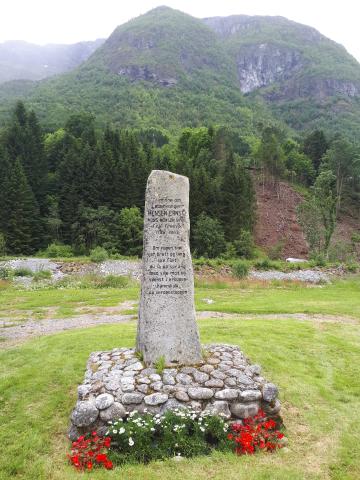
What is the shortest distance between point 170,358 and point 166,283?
62.7 inches

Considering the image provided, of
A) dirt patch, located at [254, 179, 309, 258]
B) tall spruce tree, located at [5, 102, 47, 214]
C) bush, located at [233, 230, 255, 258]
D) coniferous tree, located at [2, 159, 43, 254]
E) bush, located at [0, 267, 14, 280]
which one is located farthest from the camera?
dirt patch, located at [254, 179, 309, 258]

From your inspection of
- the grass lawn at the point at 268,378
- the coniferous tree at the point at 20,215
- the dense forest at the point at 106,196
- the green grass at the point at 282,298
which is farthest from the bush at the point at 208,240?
the grass lawn at the point at 268,378

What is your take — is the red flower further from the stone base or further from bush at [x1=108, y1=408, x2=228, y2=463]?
the stone base

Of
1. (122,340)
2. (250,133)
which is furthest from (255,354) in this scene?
(250,133)

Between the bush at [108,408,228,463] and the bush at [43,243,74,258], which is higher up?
the bush at [108,408,228,463]

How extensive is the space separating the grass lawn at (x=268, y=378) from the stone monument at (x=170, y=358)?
2.53 ft

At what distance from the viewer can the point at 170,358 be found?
27.8ft

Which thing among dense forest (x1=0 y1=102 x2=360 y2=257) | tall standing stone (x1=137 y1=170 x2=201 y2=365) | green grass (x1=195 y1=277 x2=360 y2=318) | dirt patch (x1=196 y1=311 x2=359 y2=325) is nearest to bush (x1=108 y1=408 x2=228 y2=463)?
tall standing stone (x1=137 y1=170 x2=201 y2=365)

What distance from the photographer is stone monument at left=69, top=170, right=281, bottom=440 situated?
7254mm

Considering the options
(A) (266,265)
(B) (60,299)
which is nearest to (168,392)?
(B) (60,299)

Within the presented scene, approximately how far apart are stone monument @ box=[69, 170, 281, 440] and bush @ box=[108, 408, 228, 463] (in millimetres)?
231

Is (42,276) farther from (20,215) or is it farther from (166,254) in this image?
(166,254)

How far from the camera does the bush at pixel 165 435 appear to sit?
21.3 feet

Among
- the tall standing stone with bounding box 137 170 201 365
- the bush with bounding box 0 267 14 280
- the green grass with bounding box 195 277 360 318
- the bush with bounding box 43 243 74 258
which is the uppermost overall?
the tall standing stone with bounding box 137 170 201 365
